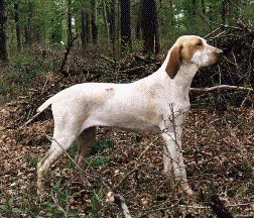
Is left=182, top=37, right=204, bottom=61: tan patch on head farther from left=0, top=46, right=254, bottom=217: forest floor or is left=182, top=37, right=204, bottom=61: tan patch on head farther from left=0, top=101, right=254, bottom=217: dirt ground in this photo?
left=0, top=101, right=254, bottom=217: dirt ground

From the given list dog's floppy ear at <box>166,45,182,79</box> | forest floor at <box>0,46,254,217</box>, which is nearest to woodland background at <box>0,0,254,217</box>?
forest floor at <box>0,46,254,217</box>

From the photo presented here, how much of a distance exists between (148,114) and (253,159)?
147 centimetres

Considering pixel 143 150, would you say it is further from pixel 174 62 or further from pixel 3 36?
pixel 3 36

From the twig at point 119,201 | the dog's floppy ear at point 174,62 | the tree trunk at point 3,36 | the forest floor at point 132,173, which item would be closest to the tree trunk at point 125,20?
the tree trunk at point 3,36

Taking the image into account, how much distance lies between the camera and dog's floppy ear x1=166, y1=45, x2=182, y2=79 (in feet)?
15.3

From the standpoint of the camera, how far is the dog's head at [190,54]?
4688 millimetres

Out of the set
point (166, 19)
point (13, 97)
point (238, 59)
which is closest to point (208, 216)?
point (238, 59)

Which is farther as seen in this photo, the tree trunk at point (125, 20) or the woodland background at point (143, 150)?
the tree trunk at point (125, 20)

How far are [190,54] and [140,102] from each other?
765 mm

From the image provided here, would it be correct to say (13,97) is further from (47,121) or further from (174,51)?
(174,51)

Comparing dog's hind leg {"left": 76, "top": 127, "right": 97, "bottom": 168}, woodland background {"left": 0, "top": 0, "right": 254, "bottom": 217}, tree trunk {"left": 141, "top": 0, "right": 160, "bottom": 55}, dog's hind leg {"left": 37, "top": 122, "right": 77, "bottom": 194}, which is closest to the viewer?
woodland background {"left": 0, "top": 0, "right": 254, "bottom": 217}

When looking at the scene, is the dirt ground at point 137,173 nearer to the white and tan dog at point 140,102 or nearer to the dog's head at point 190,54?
the white and tan dog at point 140,102

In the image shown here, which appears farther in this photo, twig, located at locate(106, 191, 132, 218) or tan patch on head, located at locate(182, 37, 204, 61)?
tan patch on head, located at locate(182, 37, 204, 61)

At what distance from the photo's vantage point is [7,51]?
16984 millimetres
